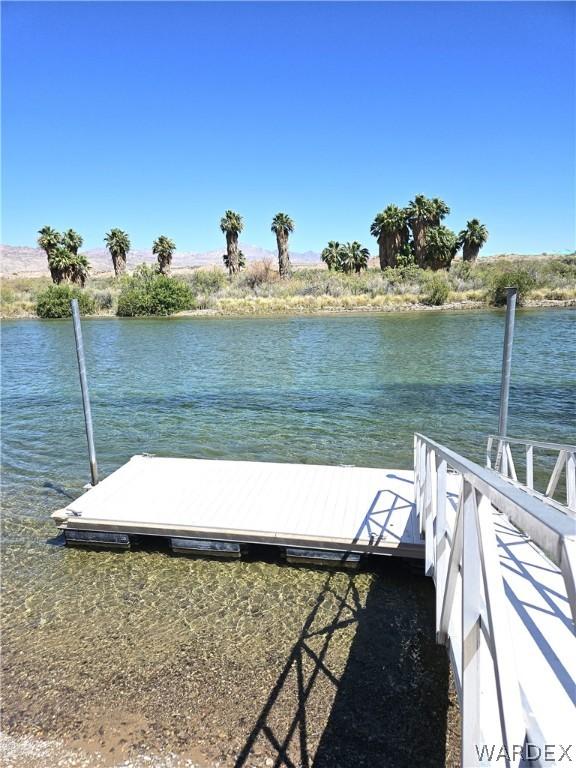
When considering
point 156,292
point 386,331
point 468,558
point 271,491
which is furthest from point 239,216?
point 468,558

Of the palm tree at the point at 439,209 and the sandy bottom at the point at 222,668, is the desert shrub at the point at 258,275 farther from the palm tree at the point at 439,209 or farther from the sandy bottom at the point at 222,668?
the sandy bottom at the point at 222,668

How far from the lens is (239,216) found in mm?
69312

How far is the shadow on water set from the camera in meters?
3.71

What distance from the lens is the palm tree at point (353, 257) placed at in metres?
65.6

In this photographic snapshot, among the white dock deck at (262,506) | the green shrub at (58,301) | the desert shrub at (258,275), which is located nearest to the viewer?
the white dock deck at (262,506)

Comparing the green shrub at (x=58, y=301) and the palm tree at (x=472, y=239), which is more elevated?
the palm tree at (x=472, y=239)

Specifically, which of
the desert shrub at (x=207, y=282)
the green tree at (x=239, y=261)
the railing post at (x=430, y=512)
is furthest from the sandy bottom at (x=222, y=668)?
the green tree at (x=239, y=261)

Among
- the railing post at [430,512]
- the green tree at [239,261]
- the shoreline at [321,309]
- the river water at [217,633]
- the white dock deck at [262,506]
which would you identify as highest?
the green tree at [239,261]

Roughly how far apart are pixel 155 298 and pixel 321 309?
16.2m

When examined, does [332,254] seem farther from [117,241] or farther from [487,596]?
[487,596]

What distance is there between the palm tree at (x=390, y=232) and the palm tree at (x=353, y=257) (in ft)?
6.88

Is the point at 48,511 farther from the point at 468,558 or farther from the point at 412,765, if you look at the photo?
the point at 468,558

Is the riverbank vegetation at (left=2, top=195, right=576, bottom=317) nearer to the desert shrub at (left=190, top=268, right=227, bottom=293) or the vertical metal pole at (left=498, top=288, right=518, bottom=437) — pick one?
the desert shrub at (left=190, top=268, right=227, bottom=293)

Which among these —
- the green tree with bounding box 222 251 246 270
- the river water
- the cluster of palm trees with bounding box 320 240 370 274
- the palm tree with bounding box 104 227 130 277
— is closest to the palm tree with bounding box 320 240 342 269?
the cluster of palm trees with bounding box 320 240 370 274
